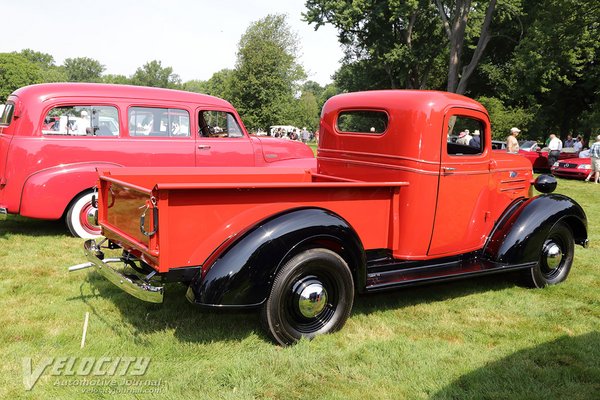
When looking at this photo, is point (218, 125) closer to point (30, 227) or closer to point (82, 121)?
point (82, 121)

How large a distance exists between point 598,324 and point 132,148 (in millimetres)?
5904

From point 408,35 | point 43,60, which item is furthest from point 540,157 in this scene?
point 43,60

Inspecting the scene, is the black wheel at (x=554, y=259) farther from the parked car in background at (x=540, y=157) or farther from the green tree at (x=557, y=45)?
the green tree at (x=557, y=45)

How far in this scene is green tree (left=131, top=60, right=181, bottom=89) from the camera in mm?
105625

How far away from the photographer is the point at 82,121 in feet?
21.9

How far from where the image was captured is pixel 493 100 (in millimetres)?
27953

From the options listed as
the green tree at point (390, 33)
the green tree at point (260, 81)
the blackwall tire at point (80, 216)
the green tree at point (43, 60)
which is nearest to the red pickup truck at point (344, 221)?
the blackwall tire at point (80, 216)

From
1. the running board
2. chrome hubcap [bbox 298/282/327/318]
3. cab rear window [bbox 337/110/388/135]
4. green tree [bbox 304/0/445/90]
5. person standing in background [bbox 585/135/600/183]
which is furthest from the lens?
green tree [bbox 304/0/445/90]

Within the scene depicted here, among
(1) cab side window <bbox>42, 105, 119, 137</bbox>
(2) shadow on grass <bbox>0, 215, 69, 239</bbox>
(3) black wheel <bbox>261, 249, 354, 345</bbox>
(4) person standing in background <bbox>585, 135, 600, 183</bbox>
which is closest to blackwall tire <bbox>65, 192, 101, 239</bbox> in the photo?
(2) shadow on grass <bbox>0, 215, 69, 239</bbox>

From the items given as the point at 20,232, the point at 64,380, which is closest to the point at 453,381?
the point at 64,380

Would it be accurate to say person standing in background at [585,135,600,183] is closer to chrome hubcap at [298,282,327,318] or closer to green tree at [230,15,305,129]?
chrome hubcap at [298,282,327,318]

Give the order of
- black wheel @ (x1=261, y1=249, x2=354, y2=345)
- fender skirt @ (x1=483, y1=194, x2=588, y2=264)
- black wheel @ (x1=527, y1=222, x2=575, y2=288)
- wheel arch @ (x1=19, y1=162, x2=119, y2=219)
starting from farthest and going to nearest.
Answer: wheel arch @ (x1=19, y1=162, x2=119, y2=219) → black wheel @ (x1=527, y1=222, x2=575, y2=288) → fender skirt @ (x1=483, y1=194, x2=588, y2=264) → black wheel @ (x1=261, y1=249, x2=354, y2=345)

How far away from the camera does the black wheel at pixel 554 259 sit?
4973mm

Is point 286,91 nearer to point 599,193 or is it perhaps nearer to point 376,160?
point 599,193
